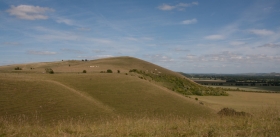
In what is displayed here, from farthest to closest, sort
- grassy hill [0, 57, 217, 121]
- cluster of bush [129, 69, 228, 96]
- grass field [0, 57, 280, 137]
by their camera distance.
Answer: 1. cluster of bush [129, 69, 228, 96]
2. grassy hill [0, 57, 217, 121]
3. grass field [0, 57, 280, 137]

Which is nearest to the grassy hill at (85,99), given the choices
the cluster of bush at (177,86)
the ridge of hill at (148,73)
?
the ridge of hill at (148,73)

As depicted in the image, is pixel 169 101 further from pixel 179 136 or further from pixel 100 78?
pixel 179 136

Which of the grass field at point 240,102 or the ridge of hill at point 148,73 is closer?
the grass field at point 240,102

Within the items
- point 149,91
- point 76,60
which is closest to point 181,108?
point 149,91

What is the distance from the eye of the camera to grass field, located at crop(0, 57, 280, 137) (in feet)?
29.3

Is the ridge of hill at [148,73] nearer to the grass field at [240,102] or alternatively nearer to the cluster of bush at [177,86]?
the cluster of bush at [177,86]

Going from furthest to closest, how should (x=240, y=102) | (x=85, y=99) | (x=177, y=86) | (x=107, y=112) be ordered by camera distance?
(x=177, y=86) < (x=240, y=102) < (x=85, y=99) < (x=107, y=112)

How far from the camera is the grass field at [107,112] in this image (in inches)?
352

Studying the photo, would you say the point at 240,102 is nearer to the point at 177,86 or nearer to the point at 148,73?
the point at 177,86

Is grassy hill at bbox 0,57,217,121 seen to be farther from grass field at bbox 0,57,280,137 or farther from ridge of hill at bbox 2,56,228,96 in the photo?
ridge of hill at bbox 2,56,228,96

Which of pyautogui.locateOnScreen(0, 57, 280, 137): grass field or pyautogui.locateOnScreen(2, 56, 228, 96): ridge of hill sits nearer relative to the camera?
pyautogui.locateOnScreen(0, 57, 280, 137): grass field

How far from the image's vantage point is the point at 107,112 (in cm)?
2706

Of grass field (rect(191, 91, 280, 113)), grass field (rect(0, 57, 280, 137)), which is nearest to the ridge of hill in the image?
grass field (rect(191, 91, 280, 113))

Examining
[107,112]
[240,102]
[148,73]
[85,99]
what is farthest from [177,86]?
[107,112]
